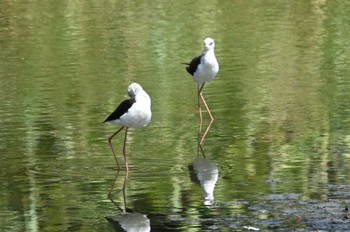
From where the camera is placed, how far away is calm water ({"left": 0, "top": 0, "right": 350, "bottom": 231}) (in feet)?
30.4

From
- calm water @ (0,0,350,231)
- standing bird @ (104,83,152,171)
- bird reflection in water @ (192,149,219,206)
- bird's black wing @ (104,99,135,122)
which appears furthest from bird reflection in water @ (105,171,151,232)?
bird's black wing @ (104,99,135,122)

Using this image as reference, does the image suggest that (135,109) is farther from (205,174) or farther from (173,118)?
(173,118)

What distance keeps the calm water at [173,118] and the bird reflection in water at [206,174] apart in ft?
0.06

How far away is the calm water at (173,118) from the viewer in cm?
927

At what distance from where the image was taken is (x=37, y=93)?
15555 mm

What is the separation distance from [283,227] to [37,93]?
7977mm

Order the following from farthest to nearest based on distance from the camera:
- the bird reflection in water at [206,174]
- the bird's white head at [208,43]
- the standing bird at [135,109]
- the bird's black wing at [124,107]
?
the bird's white head at [208,43], the bird's black wing at [124,107], the standing bird at [135,109], the bird reflection in water at [206,174]

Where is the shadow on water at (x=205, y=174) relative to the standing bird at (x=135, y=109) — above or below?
below

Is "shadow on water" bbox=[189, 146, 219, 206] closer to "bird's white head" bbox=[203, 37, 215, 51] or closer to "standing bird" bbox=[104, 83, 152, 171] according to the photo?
"standing bird" bbox=[104, 83, 152, 171]

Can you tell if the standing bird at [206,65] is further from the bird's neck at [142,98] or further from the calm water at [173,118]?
the bird's neck at [142,98]

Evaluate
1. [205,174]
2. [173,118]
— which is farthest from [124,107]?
[173,118]

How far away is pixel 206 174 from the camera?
10477 millimetres

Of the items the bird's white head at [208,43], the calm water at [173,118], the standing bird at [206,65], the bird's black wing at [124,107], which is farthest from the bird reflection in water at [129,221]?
the bird's white head at [208,43]

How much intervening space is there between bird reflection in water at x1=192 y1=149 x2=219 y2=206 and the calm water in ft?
0.06
